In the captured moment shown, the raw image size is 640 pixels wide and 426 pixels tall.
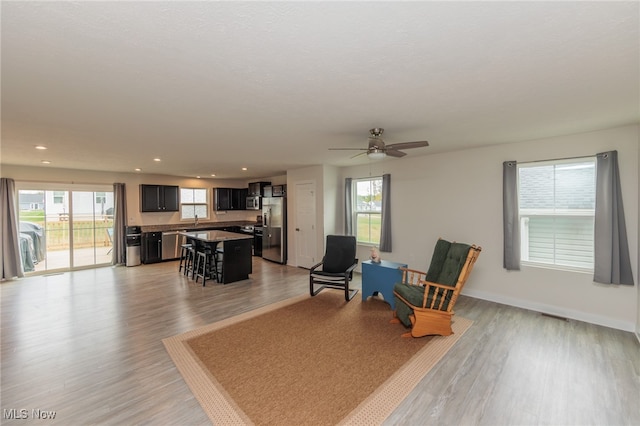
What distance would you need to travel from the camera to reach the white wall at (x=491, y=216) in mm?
3242

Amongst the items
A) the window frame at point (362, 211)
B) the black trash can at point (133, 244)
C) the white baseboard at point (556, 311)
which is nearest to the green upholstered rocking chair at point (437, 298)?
the white baseboard at point (556, 311)

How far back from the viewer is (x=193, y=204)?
846 cm

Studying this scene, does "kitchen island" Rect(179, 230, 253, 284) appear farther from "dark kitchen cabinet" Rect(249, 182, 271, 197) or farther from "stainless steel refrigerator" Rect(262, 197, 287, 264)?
"dark kitchen cabinet" Rect(249, 182, 271, 197)

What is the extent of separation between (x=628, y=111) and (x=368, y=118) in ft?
8.66

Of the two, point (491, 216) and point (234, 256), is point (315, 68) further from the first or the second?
point (234, 256)

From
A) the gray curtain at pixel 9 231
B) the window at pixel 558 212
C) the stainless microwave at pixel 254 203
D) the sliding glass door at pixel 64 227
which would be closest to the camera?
the window at pixel 558 212

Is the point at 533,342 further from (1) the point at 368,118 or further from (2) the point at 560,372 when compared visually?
(1) the point at 368,118

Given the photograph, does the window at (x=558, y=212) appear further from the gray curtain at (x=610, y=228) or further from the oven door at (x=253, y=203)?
the oven door at (x=253, y=203)

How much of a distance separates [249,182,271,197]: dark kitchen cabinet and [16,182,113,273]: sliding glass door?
12.3 feet

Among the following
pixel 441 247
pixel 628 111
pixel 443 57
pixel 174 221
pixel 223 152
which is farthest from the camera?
pixel 174 221

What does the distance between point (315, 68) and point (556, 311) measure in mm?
4504

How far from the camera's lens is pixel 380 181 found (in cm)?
587

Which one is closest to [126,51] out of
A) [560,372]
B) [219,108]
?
[219,108]

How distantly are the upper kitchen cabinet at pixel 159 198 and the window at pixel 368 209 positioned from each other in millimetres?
5409
